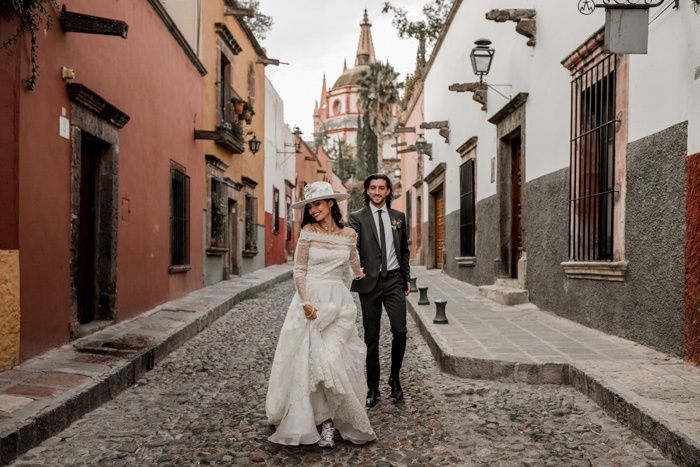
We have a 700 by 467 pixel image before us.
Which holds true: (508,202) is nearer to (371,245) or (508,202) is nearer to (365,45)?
(371,245)

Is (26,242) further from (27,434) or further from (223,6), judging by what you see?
(223,6)

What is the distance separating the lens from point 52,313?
19.2 feet

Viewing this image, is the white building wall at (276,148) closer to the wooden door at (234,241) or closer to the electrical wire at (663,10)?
the wooden door at (234,241)

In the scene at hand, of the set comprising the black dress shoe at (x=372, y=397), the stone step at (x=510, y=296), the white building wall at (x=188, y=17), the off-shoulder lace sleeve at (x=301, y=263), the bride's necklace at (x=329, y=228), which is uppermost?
the white building wall at (x=188, y=17)

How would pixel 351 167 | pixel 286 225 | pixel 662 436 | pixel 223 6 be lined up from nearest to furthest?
pixel 662 436
pixel 223 6
pixel 286 225
pixel 351 167

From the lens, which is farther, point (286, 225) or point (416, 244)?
point (286, 225)

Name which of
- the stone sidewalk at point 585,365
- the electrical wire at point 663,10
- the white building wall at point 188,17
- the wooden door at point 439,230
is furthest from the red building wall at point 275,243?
the electrical wire at point 663,10

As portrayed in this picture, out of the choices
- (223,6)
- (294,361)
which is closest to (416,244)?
(223,6)

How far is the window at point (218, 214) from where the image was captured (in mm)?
13695

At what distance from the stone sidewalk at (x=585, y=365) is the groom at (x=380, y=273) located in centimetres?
103

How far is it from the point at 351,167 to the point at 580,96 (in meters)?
53.2

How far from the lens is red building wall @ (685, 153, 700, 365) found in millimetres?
4758

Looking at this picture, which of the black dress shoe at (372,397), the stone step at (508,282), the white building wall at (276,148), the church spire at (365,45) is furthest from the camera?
the church spire at (365,45)

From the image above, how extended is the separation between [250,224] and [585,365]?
544 inches
